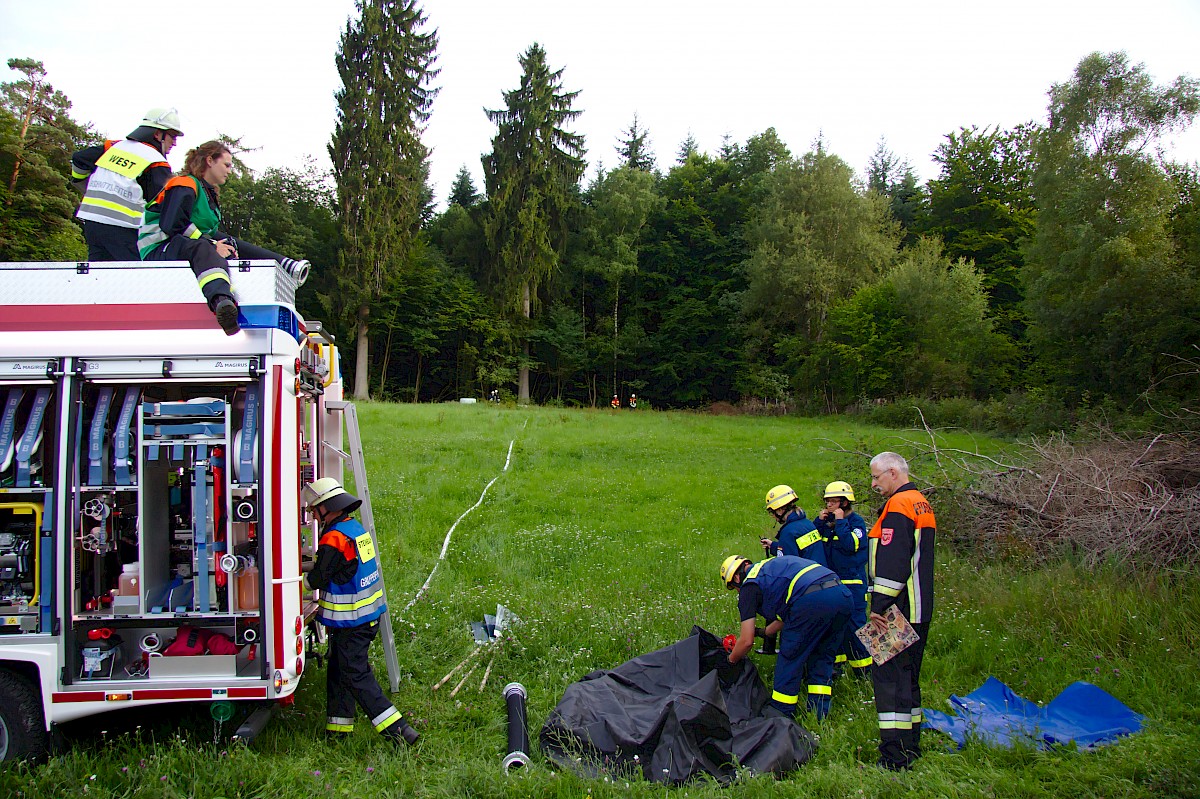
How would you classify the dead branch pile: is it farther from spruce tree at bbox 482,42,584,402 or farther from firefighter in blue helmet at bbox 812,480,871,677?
spruce tree at bbox 482,42,584,402

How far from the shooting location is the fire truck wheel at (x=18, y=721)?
4.19m

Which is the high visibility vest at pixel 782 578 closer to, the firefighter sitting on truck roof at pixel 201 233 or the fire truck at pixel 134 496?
the fire truck at pixel 134 496

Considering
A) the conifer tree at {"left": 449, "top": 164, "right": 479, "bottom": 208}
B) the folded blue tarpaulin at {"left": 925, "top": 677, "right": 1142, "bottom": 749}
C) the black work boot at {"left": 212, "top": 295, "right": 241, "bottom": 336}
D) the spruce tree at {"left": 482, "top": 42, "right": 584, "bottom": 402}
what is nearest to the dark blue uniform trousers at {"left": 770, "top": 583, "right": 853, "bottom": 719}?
the folded blue tarpaulin at {"left": 925, "top": 677, "right": 1142, "bottom": 749}

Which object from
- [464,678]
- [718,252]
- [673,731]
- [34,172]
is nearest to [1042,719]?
[673,731]

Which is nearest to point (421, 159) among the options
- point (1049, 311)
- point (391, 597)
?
point (1049, 311)

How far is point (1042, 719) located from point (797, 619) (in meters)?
1.83

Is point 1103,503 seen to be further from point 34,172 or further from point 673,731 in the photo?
point 34,172

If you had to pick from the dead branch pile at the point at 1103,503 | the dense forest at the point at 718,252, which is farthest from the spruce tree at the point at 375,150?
the dead branch pile at the point at 1103,503

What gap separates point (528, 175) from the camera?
134 ft

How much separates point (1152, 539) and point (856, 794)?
5822 mm

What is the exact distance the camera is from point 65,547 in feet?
13.6

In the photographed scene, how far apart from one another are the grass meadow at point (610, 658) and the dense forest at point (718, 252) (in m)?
12.1

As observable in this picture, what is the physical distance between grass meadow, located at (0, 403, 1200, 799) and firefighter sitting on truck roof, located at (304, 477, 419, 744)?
18 centimetres

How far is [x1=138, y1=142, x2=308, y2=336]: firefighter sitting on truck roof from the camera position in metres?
4.19
